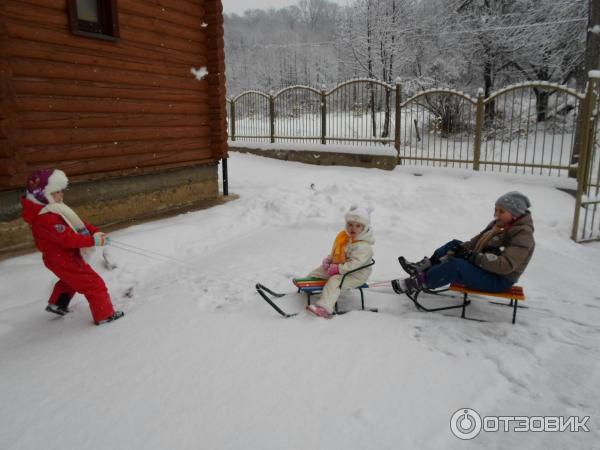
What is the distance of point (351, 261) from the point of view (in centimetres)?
411

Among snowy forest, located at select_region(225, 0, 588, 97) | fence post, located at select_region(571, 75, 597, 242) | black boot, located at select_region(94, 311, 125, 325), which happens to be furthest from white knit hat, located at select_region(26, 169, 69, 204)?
snowy forest, located at select_region(225, 0, 588, 97)

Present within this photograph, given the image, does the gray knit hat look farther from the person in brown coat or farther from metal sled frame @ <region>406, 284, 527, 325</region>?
metal sled frame @ <region>406, 284, 527, 325</region>

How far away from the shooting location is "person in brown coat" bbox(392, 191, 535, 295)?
3748 millimetres

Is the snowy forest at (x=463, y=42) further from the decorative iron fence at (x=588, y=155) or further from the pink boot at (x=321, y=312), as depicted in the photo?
the pink boot at (x=321, y=312)

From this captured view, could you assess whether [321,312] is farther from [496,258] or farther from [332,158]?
[332,158]

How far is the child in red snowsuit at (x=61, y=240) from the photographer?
371cm

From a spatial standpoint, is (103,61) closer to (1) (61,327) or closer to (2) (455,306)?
(1) (61,327)

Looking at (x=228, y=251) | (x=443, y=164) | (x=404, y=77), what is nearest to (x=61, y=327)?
(x=228, y=251)

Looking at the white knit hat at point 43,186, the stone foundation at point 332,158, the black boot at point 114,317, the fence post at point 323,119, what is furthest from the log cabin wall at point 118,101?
the fence post at point 323,119

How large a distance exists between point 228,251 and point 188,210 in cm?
236

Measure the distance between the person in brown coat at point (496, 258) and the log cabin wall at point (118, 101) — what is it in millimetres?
5089

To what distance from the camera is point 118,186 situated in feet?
22.9

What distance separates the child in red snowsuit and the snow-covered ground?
0.74 ft

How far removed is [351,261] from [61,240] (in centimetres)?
266
